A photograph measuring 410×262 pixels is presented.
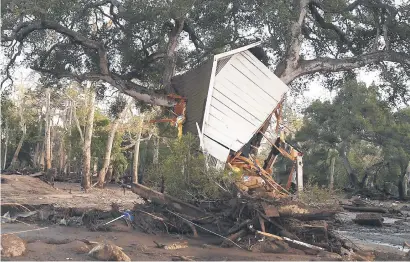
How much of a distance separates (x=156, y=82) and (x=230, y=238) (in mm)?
9025

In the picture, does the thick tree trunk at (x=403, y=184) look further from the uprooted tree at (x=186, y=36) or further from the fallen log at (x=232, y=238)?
the fallen log at (x=232, y=238)

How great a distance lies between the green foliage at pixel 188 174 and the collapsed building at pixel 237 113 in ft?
2.02

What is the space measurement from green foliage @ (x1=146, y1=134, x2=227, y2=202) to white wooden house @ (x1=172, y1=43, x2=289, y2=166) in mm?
735

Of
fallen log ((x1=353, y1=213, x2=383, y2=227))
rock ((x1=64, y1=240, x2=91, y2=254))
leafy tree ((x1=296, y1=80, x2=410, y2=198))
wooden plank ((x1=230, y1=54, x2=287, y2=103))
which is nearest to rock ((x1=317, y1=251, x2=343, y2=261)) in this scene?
rock ((x1=64, y1=240, x2=91, y2=254))

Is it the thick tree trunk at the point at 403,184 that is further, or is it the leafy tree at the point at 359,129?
the leafy tree at the point at 359,129

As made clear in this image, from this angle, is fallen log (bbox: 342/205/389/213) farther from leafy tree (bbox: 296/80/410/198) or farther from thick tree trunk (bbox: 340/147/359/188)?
thick tree trunk (bbox: 340/147/359/188)

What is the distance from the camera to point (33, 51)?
16.9m

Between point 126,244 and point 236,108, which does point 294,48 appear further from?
point 126,244

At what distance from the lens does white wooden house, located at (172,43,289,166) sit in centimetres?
1272

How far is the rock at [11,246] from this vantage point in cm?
719

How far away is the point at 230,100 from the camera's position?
13172 mm

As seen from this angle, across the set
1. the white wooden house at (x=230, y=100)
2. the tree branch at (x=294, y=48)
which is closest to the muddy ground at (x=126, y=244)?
the white wooden house at (x=230, y=100)

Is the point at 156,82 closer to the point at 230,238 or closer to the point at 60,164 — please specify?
the point at 230,238

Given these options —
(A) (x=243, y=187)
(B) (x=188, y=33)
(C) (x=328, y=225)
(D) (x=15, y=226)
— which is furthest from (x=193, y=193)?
(B) (x=188, y=33)
